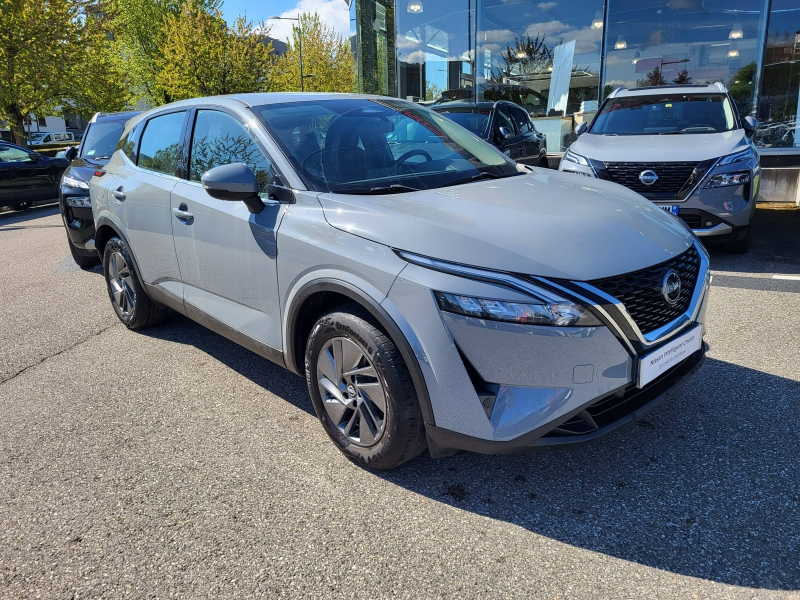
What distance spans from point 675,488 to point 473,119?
24.7ft

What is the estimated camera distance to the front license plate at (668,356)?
93.6 inches

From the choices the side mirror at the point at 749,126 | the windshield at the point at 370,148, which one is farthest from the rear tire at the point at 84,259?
the side mirror at the point at 749,126

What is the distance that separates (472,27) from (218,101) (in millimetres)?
14688

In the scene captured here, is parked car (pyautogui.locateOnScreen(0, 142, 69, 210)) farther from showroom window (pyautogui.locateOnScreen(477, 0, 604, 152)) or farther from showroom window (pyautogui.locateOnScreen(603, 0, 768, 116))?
showroom window (pyautogui.locateOnScreen(603, 0, 768, 116))

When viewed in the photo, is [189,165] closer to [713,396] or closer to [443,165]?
[443,165]

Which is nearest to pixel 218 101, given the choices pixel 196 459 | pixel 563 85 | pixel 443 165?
pixel 443 165

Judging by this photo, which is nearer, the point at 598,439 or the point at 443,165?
the point at 598,439

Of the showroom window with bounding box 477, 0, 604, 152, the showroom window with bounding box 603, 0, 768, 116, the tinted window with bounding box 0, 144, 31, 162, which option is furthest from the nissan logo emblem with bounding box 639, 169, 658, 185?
the tinted window with bounding box 0, 144, 31, 162

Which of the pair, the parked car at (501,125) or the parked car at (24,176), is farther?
the parked car at (24,176)

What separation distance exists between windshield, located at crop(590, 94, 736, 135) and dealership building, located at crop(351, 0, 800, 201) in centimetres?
643

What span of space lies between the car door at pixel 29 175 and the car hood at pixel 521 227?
13.5 m

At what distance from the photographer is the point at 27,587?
2.21m

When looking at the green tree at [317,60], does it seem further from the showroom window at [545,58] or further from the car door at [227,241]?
the car door at [227,241]

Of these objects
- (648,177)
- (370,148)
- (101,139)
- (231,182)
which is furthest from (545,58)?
(231,182)
